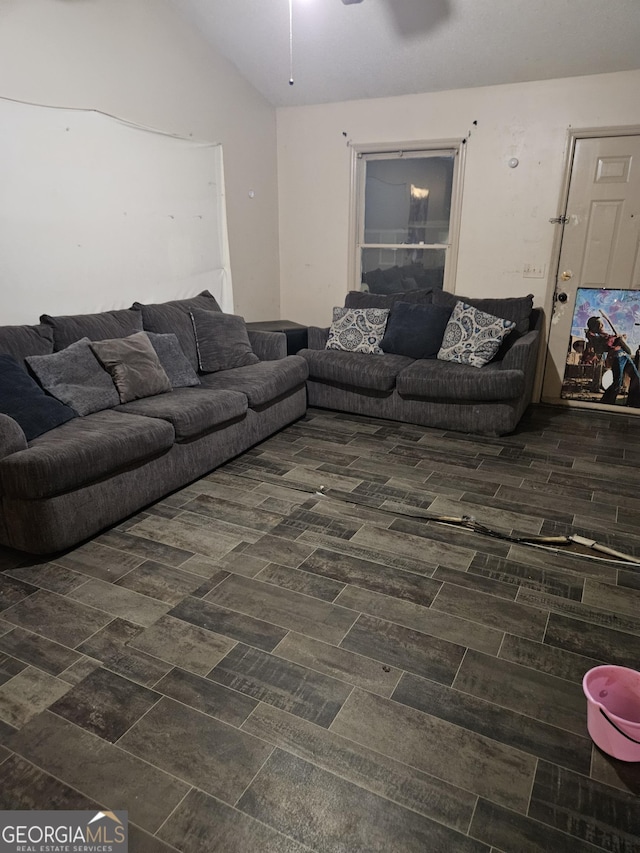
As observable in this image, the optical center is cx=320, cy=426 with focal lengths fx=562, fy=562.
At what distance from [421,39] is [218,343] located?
2.56m

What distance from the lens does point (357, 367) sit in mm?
4234

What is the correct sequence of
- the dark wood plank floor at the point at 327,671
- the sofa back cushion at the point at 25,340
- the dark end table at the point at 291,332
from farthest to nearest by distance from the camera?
the dark end table at the point at 291,332, the sofa back cushion at the point at 25,340, the dark wood plank floor at the point at 327,671

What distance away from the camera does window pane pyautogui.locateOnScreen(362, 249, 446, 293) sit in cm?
499

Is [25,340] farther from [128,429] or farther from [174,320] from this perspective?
[174,320]

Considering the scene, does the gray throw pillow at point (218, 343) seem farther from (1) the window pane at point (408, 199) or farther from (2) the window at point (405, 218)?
(1) the window pane at point (408, 199)

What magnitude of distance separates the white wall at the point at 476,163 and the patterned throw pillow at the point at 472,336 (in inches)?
24.5

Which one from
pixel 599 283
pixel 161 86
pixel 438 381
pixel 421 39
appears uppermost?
pixel 421 39

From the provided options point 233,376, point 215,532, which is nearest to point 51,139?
point 233,376

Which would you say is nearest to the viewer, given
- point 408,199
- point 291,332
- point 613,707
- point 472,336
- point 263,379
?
point 613,707

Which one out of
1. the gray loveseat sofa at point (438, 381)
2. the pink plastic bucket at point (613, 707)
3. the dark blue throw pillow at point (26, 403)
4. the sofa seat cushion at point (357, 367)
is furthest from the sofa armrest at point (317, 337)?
the pink plastic bucket at point (613, 707)

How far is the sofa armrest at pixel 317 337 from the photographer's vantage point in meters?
4.76

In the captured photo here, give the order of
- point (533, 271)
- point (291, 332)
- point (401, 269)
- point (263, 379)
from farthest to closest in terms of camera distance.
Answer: point (401, 269), point (291, 332), point (533, 271), point (263, 379)

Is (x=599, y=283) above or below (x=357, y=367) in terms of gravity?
above

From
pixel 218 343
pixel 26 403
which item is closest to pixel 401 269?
pixel 218 343
